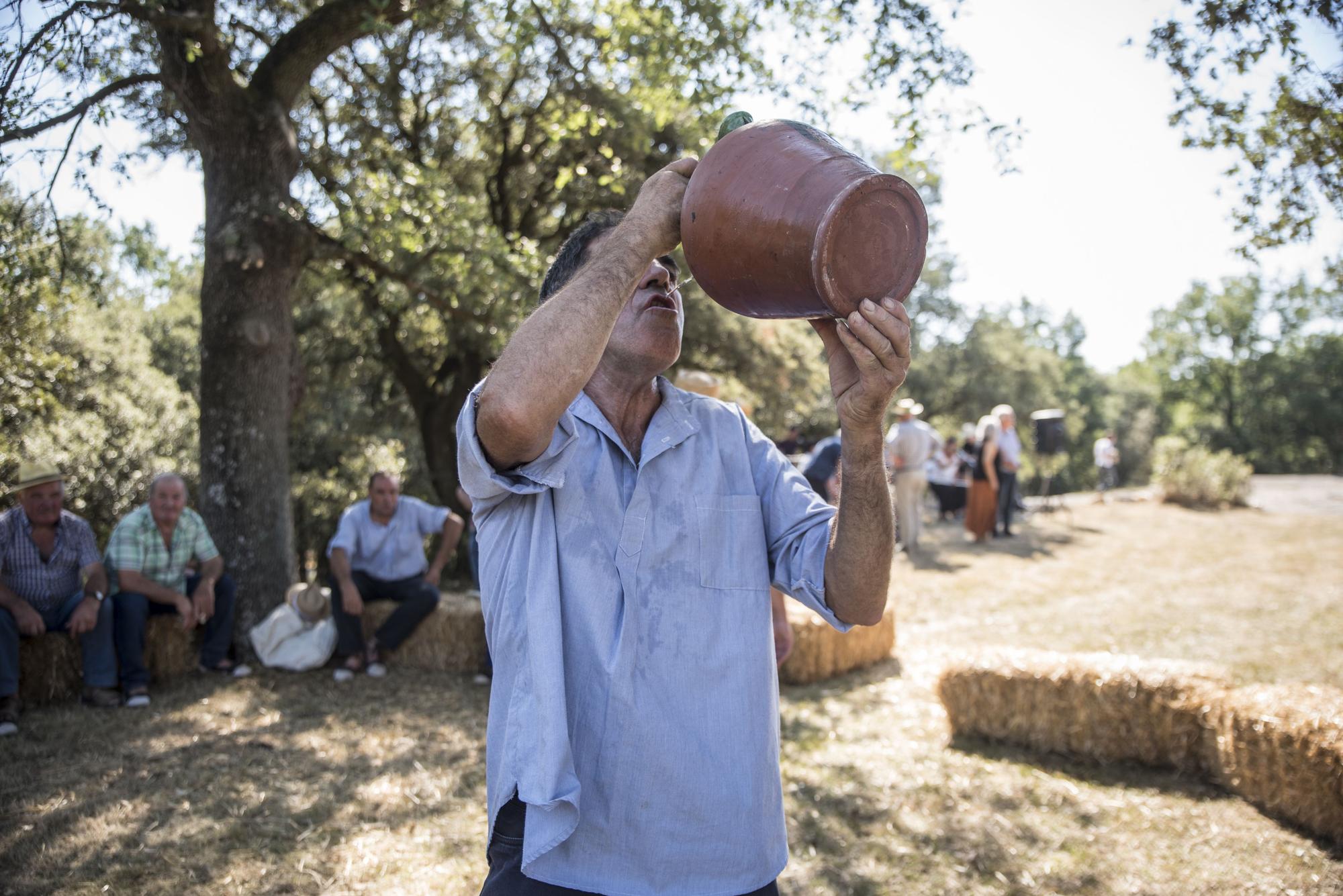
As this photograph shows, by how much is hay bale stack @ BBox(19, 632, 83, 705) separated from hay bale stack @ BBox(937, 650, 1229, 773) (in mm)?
5771

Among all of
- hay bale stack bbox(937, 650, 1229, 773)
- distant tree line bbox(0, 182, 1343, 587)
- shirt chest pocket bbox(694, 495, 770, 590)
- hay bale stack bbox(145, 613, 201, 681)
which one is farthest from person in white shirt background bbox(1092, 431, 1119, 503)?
shirt chest pocket bbox(694, 495, 770, 590)

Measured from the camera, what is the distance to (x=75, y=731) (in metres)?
5.27

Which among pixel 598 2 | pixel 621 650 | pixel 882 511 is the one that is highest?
pixel 598 2

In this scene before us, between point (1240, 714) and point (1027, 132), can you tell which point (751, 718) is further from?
point (1027, 132)

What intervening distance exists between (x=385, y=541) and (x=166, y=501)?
5.30 ft

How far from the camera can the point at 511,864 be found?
1.60 meters

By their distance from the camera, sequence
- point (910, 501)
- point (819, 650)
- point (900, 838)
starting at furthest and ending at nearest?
point (910, 501)
point (819, 650)
point (900, 838)

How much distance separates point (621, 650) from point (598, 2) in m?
6.55

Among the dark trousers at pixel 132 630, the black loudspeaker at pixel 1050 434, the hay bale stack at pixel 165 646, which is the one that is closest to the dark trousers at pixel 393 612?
the hay bale stack at pixel 165 646

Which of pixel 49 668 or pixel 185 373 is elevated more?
pixel 185 373

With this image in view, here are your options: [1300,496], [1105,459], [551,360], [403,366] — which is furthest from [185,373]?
[1300,496]

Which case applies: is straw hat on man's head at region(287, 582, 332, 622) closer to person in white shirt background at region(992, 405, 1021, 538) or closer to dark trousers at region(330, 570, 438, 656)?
dark trousers at region(330, 570, 438, 656)

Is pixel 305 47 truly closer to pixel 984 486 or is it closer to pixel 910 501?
pixel 910 501

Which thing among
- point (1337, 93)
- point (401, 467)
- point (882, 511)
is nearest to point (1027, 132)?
point (1337, 93)
